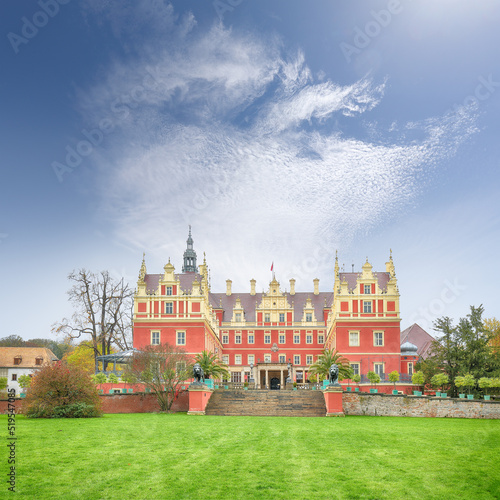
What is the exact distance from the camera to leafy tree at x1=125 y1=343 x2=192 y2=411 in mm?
33312

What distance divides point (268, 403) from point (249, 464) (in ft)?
71.4

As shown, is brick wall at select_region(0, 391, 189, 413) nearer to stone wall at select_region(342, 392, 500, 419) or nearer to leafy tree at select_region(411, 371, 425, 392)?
stone wall at select_region(342, 392, 500, 419)

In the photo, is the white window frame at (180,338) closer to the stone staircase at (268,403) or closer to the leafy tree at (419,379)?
the stone staircase at (268,403)

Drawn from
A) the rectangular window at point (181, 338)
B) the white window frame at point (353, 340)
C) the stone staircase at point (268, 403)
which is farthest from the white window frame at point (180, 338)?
the white window frame at point (353, 340)

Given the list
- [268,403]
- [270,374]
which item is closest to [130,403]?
[268,403]

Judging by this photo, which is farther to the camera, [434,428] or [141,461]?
[434,428]

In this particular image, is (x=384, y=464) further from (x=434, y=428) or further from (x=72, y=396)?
Answer: (x=72, y=396)

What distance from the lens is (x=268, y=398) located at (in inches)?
1379

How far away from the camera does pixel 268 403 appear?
34.0m

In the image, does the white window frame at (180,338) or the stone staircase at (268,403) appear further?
the white window frame at (180,338)

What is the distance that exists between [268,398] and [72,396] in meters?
14.7

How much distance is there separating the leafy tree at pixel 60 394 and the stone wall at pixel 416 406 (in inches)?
649

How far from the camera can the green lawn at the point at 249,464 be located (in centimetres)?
1055

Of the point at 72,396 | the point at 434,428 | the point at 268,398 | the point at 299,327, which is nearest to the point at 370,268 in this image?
the point at 299,327
